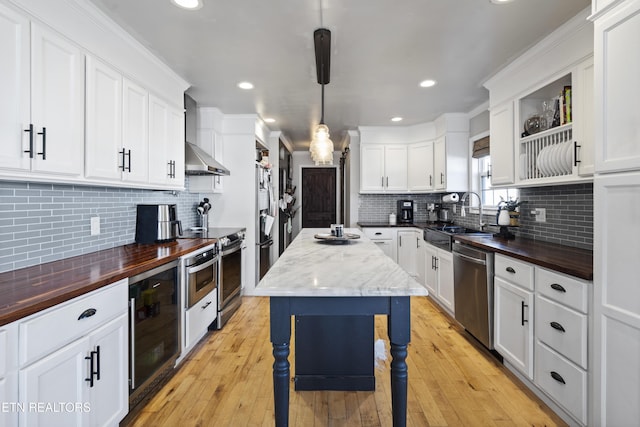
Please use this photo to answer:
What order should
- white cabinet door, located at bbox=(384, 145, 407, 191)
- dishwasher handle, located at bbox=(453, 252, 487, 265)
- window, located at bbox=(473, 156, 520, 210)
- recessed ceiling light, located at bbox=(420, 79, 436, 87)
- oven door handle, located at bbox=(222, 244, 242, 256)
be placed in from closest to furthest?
dishwasher handle, located at bbox=(453, 252, 487, 265) → recessed ceiling light, located at bbox=(420, 79, 436, 87) → oven door handle, located at bbox=(222, 244, 242, 256) → window, located at bbox=(473, 156, 520, 210) → white cabinet door, located at bbox=(384, 145, 407, 191)

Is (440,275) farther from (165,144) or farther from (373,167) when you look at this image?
(165,144)

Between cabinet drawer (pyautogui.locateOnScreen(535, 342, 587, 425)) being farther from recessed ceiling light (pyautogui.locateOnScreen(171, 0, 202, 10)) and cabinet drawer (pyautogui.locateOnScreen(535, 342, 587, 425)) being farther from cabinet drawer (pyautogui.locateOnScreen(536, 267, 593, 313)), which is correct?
recessed ceiling light (pyautogui.locateOnScreen(171, 0, 202, 10))

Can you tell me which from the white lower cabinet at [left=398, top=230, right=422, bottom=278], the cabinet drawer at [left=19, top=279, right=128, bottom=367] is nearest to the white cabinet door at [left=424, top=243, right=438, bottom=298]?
the white lower cabinet at [left=398, top=230, right=422, bottom=278]

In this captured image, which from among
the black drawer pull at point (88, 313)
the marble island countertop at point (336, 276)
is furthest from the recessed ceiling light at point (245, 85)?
the black drawer pull at point (88, 313)

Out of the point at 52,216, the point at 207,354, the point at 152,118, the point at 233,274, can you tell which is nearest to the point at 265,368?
the point at 207,354

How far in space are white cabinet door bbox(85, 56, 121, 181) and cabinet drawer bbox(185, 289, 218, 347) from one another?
1.19 m

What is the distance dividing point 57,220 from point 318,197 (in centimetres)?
585

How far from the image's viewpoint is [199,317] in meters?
2.77

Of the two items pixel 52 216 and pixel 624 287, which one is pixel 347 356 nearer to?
pixel 624 287

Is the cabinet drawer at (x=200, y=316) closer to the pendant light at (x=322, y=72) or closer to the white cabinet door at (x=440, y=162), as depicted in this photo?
the pendant light at (x=322, y=72)

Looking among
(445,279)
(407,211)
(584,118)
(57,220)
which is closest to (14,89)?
(57,220)

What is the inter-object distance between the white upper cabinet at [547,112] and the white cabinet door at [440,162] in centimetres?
135

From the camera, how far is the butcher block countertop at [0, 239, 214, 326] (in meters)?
1.20

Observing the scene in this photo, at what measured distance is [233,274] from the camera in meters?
3.70
